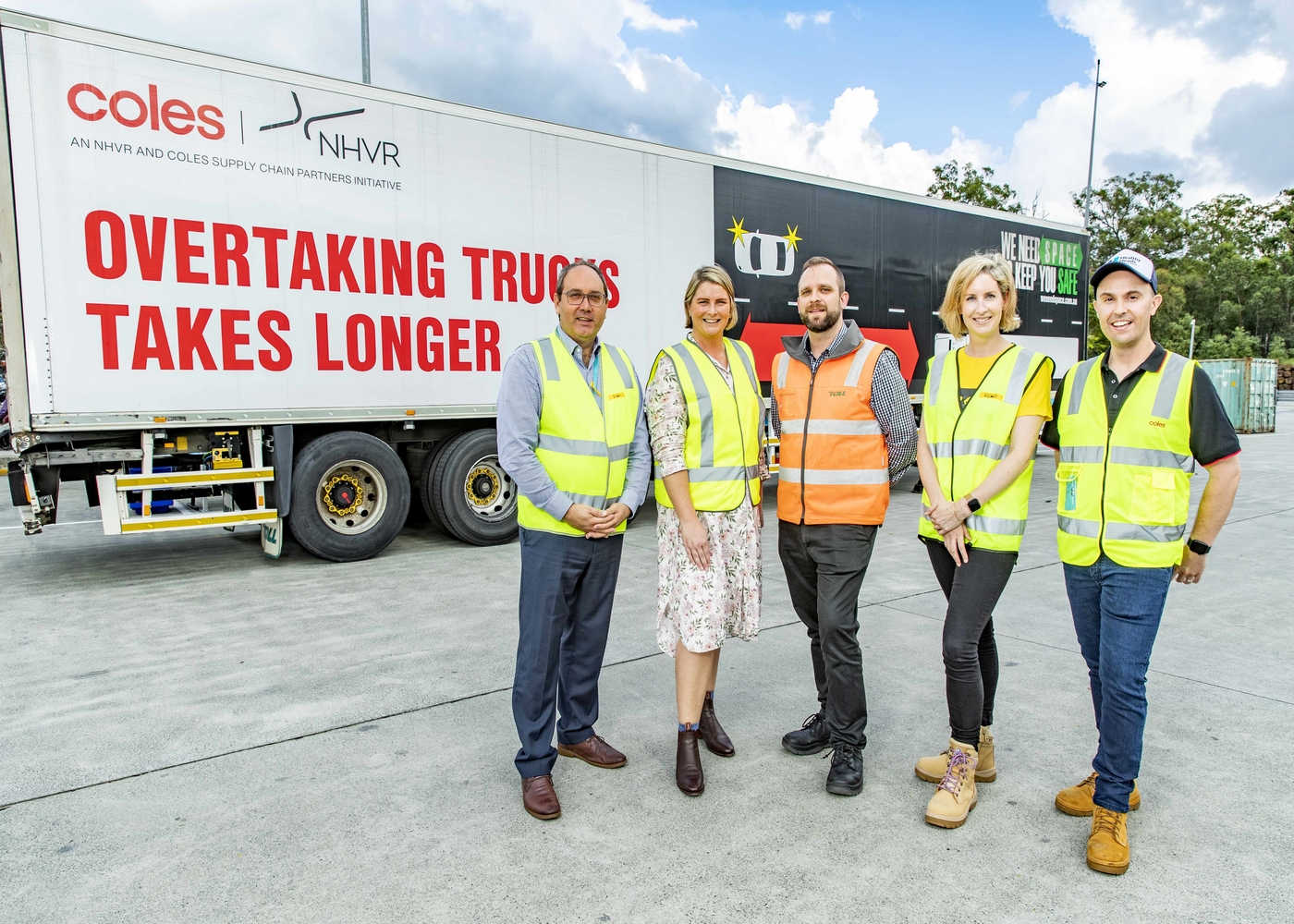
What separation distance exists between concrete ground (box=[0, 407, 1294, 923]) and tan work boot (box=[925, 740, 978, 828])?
50 millimetres

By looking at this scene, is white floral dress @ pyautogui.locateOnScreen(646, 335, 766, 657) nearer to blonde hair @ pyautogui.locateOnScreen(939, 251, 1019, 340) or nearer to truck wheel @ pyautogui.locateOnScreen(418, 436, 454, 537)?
blonde hair @ pyautogui.locateOnScreen(939, 251, 1019, 340)

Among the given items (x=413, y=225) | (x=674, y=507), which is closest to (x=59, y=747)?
(x=674, y=507)

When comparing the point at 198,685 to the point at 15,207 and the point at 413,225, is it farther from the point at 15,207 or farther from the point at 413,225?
the point at 413,225

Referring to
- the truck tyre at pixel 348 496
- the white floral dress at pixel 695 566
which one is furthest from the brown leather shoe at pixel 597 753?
the truck tyre at pixel 348 496

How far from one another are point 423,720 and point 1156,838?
2.73m

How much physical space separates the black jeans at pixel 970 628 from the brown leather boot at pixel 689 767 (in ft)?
2.92

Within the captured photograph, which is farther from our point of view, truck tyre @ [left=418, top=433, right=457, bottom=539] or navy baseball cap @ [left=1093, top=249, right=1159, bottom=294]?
truck tyre @ [left=418, top=433, right=457, bottom=539]

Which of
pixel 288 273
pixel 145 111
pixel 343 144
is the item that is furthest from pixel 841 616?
pixel 145 111

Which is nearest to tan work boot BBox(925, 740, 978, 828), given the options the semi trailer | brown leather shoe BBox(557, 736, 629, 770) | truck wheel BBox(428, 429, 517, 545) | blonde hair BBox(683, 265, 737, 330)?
brown leather shoe BBox(557, 736, 629, 770)

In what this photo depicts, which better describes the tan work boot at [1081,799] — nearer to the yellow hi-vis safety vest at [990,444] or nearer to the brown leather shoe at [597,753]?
the yellow hi-vis safety vest at [990,444]

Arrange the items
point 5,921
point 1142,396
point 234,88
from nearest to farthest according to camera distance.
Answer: point 5,921
point 1142,396
point 234,88

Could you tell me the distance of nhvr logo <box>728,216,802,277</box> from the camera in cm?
881

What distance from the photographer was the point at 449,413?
7.21 metres

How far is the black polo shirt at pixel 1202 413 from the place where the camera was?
2.58 meters
